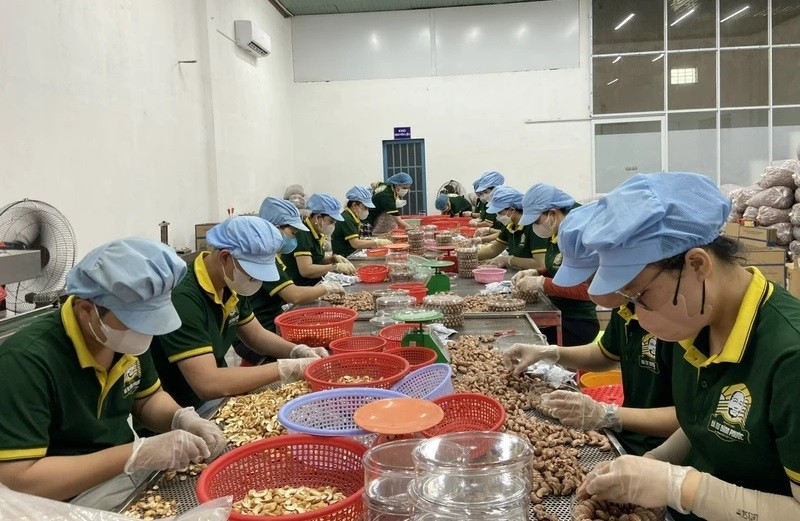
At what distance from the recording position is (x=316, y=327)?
2.60 m

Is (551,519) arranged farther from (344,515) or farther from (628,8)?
(628,8)

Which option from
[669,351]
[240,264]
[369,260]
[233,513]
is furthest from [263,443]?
[369,260]

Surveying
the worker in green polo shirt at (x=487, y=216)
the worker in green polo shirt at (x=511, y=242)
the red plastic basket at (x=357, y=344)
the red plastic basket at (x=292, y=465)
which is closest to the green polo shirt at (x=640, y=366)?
the red plastic basket at (x=357, y=344)

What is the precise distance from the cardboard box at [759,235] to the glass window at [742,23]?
555 cm

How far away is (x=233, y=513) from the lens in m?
1.10

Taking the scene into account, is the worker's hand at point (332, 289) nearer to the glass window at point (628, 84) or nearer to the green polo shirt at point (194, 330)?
the green polo shirt at point (194, 330)

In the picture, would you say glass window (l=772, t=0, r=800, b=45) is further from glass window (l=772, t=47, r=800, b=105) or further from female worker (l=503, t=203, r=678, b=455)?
female worker (l=503, t=203, r=678, b=455)

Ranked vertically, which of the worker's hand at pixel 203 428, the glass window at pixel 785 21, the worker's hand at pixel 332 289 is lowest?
the worker's hand at pixel 203 428

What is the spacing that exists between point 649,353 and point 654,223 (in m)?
0.83

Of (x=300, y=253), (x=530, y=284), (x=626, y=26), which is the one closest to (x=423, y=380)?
(x=530, y=284)

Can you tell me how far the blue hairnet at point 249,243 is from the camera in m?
2.17

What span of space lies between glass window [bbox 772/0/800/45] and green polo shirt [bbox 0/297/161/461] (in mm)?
11888

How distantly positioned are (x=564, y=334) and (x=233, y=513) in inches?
103

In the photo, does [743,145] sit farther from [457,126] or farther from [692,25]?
[457,126]
